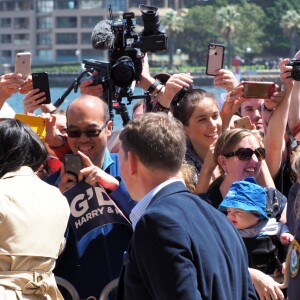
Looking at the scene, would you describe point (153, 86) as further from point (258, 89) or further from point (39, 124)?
point (39, 124)

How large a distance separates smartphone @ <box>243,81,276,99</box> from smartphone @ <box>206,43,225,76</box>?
571mm

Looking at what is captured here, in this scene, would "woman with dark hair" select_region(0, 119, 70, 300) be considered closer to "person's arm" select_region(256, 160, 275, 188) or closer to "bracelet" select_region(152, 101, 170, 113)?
"person's arm" select_region(256, 160, 275, 188)

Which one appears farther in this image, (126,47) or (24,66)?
(126,47)

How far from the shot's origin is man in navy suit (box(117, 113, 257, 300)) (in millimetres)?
2945

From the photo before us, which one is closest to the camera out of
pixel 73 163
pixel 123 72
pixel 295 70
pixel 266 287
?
pixel 266 287

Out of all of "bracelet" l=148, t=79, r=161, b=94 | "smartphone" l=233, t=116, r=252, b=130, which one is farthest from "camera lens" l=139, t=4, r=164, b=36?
"smartphone" l=233, t=116, r=252, b=130

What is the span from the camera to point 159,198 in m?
3.10

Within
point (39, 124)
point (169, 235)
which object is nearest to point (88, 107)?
point (39, 124)

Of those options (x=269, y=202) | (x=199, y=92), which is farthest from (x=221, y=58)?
(x=269, y=202)

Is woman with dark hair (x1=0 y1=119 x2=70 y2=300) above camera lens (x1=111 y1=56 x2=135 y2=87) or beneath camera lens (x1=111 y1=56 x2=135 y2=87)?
beneath

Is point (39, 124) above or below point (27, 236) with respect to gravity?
above

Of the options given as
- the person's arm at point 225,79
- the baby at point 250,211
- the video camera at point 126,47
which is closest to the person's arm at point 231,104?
the person's arm at point 225,79

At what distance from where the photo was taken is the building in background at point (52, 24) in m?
95.4

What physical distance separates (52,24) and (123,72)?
9692 cm
